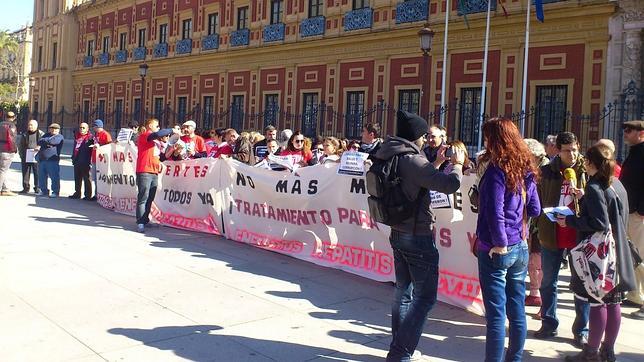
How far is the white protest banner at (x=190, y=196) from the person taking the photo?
31.6 feet

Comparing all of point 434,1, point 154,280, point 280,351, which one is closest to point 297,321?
point 280,351

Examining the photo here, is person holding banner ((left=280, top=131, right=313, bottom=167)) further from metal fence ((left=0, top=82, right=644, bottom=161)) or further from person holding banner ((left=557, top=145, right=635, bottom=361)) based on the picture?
metal fence ((left=0, top=82, right=644, bottom=161))

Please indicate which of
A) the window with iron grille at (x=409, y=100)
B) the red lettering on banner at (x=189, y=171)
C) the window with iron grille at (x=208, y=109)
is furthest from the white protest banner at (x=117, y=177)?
the window with iron grille at (x=208, y=109)

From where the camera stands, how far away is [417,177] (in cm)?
412

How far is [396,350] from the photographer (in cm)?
431

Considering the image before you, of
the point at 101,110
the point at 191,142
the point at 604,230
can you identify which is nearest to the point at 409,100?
the point at 191,142

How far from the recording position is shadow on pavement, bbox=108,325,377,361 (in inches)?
177

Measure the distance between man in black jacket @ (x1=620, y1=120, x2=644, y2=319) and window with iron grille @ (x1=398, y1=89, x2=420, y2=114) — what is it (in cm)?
1350

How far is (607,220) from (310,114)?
18.2 metres

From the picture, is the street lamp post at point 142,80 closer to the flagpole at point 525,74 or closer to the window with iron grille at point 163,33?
the window with iron grille at point 163,33

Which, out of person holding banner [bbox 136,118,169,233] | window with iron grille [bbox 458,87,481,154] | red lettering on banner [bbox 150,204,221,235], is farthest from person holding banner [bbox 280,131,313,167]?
window with iron grille [bbox 458,87,481,154]

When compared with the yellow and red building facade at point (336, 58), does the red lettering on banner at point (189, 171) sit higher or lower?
lower

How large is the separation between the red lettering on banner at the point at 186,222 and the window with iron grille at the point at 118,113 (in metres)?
23.9

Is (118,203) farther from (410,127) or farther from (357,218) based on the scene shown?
(410,127)
